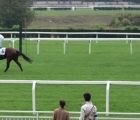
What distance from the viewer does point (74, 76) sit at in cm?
1316

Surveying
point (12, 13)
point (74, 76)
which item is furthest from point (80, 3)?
point (74, 76)

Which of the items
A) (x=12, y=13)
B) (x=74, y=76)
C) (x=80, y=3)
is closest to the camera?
(x=74, y=76)

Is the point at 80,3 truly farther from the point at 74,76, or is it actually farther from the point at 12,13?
the point at 74,76

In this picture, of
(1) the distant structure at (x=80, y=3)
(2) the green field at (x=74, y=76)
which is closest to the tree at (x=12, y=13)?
(2) the green field at (x=74, y=76)

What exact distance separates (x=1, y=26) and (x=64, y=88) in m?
21.7

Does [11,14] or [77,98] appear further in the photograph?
[11,14]

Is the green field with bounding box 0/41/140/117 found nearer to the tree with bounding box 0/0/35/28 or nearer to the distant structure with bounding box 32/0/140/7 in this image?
the tree with bounding box 0/0/35/28

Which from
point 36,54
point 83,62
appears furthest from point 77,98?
point 36,54

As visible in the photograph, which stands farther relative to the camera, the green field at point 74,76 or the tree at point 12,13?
the tree at point 12,13

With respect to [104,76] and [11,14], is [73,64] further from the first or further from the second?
[11,14]

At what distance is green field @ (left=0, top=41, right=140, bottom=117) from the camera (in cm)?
962

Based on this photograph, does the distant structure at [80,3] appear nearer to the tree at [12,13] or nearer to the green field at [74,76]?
the tree at [12,13]

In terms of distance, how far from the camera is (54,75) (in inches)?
526

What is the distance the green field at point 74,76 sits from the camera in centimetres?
962
